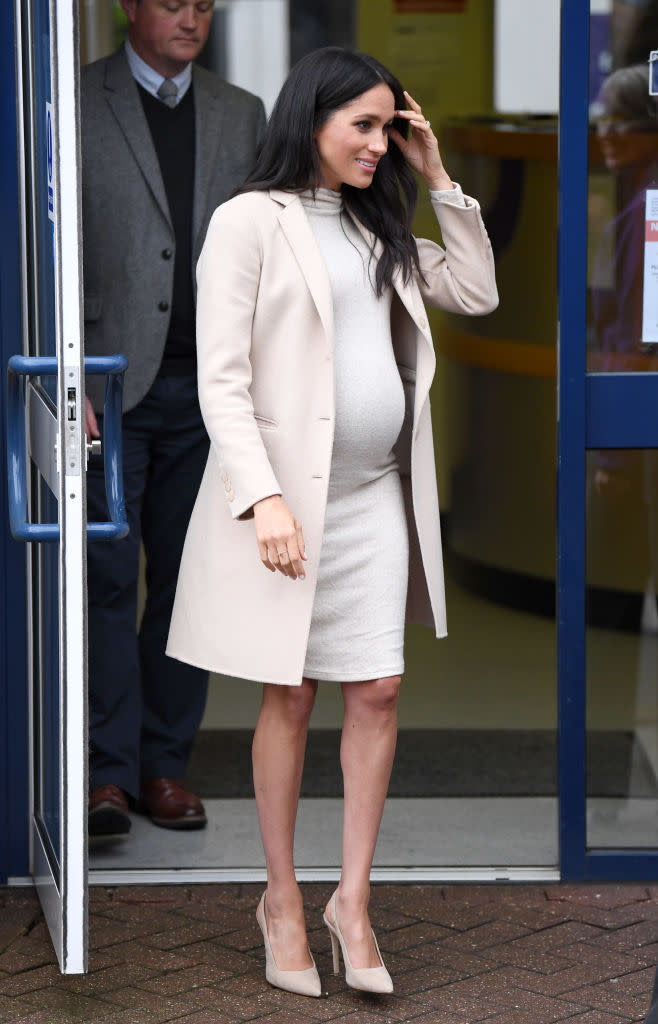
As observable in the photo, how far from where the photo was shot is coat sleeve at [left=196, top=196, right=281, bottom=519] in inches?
131

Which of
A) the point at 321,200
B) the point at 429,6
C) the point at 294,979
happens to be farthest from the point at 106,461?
the point at 429,6

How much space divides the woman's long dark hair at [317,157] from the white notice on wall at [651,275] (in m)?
0.72

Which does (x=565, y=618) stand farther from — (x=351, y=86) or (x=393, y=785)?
(x=351, y=86)

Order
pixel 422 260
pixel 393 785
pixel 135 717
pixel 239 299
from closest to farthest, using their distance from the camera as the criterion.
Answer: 1. pixel 239 299
2. pixel 422 260
3. pixel 135 717
4. pixel 393 785

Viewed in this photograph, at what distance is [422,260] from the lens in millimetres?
3711

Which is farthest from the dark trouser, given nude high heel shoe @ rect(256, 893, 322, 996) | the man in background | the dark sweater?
nude high heel shoe @ rect(256, 893, 322, 996)

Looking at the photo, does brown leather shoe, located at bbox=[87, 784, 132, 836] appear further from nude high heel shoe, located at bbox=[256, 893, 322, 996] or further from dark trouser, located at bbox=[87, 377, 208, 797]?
nude high heel shoe, located at bbox=[256, 893, 322, 996]

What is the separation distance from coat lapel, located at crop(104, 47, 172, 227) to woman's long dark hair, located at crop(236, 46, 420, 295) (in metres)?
0.78

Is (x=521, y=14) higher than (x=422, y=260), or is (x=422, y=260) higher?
(x=521, y=14)

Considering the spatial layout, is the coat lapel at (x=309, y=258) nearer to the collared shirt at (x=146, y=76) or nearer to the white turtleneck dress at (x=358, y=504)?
the white turtleneck dress at (x=358, y=504)

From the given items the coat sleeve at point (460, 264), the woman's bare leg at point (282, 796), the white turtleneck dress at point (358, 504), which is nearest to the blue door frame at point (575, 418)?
the coat sleeve at point (460, 264)

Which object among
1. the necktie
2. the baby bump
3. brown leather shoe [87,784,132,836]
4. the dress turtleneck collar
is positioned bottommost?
brown leather shoe [87,784,132,836]

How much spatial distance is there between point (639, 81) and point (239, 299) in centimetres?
130

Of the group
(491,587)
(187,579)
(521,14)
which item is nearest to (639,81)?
(187,579)
